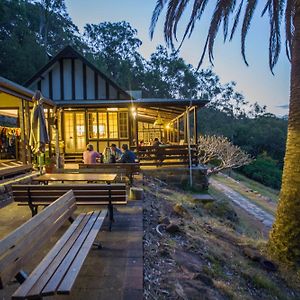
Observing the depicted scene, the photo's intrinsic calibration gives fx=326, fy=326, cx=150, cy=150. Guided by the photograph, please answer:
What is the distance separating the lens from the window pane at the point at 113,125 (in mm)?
18578

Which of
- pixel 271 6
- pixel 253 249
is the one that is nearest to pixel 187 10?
pixel 271 6

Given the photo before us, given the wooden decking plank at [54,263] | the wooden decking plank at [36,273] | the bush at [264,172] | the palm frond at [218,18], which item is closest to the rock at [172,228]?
the wooden decking plank at [54,263]

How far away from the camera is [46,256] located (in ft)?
11.1

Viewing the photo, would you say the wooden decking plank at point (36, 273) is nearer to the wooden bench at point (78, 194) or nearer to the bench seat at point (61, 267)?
the bench seat at point (61, 267)

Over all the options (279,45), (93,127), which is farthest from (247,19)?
(93,127)

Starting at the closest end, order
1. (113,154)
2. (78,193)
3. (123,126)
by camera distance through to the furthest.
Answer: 1. (78,193)
2. (113,154)
3. (123,126)

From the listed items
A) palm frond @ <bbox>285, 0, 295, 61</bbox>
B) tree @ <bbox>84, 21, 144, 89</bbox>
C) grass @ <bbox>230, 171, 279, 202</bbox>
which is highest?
tree @ <bbox>84, 21, 144, 89</bbox>

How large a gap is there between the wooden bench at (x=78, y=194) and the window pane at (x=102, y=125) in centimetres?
1278

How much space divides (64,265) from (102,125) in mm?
15763

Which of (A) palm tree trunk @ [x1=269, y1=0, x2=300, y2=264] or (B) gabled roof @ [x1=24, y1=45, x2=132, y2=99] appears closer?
(A) palm tree trunk @ [x1=269, y1=0, x2=300, y2=264]

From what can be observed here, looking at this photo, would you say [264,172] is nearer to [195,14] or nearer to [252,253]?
[195,14]

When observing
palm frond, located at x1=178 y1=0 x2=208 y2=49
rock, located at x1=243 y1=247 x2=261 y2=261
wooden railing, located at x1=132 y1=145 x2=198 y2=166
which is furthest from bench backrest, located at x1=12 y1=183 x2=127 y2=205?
wooden railing, located at x1=132 y1=145 x2=198 y2=166

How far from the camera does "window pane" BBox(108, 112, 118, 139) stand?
18578 mm

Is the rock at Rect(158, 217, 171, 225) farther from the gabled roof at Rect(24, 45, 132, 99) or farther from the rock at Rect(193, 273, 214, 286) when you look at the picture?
the gabled roof at Rect(24, 45, 132, 99)
